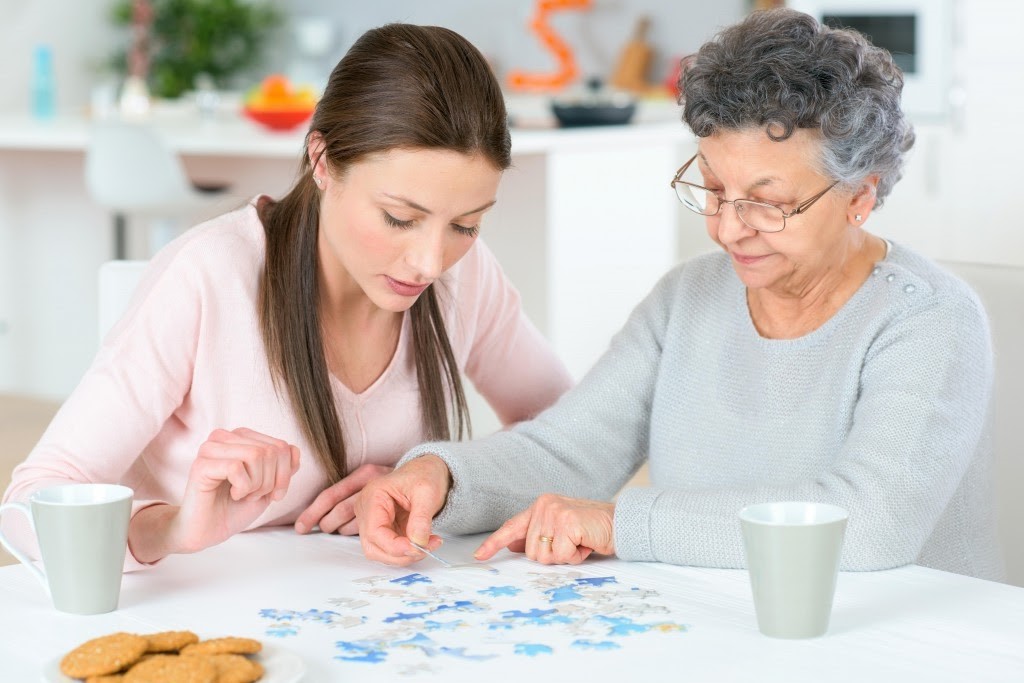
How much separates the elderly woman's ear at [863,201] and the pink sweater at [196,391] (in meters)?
0.51

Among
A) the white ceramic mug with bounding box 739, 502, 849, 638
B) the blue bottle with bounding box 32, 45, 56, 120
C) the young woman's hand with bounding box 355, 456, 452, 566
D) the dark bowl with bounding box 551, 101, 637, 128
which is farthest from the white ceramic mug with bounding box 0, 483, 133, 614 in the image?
the blue bottle with bounding box 32, 45, 56, 120

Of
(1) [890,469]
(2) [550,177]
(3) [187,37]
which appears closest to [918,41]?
(2) [550,177]

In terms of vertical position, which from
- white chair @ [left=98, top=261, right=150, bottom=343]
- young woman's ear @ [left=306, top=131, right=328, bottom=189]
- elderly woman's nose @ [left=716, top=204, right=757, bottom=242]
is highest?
young woman's ear @ [left=306, top=131, right=328, bottom=189]

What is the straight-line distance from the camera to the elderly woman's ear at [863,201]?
1.51 meters

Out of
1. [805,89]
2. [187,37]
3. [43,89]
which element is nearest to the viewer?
[805,89]

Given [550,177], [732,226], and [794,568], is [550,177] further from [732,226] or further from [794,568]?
[794,568]

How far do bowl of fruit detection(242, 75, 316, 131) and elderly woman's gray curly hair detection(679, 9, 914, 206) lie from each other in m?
2.97

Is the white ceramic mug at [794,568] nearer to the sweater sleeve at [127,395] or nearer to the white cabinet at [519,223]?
the sweater sleeve at [127,395]

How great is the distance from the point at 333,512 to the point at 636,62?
17.7 ft

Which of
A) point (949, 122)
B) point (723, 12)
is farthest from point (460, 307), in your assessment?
point (723, 12)

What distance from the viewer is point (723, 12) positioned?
6.38 m

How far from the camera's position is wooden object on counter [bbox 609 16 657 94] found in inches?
259

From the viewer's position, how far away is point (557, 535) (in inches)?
52.7

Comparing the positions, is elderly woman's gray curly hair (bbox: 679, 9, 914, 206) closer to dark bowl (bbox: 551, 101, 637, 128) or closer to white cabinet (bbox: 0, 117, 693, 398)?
white cabinet (bbox: 0, 117, 693, 398)
